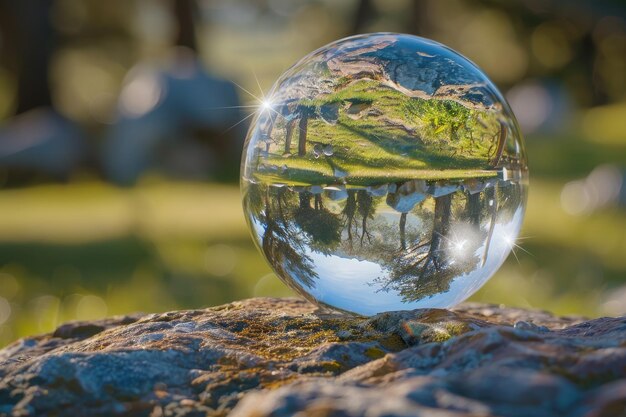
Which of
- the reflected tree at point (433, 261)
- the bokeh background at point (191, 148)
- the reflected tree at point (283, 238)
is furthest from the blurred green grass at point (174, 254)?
the reflected tree at point (433, 261)

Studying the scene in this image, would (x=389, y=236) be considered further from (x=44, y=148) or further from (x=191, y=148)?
(x=44, y=148)

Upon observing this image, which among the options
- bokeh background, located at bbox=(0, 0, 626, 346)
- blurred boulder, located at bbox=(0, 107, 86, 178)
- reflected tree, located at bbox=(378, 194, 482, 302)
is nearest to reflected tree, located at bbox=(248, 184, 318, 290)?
reflected tree, located at bbox=(378, 194, 482, 302)

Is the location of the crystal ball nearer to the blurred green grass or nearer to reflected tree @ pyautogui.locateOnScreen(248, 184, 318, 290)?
reflected tree @ pyautogui.locateOnScreen(248, 184, 318, 290)

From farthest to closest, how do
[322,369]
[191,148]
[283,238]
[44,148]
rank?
[44,148] → [191,148] → [283,238] → [322,369]

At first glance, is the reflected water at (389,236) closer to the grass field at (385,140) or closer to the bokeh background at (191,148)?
the grass field at (385,140)

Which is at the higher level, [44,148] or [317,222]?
[44,148]

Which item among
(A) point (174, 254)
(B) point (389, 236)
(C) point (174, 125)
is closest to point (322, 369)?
(B) point (389, 236)

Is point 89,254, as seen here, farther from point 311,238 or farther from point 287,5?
point 287,5
